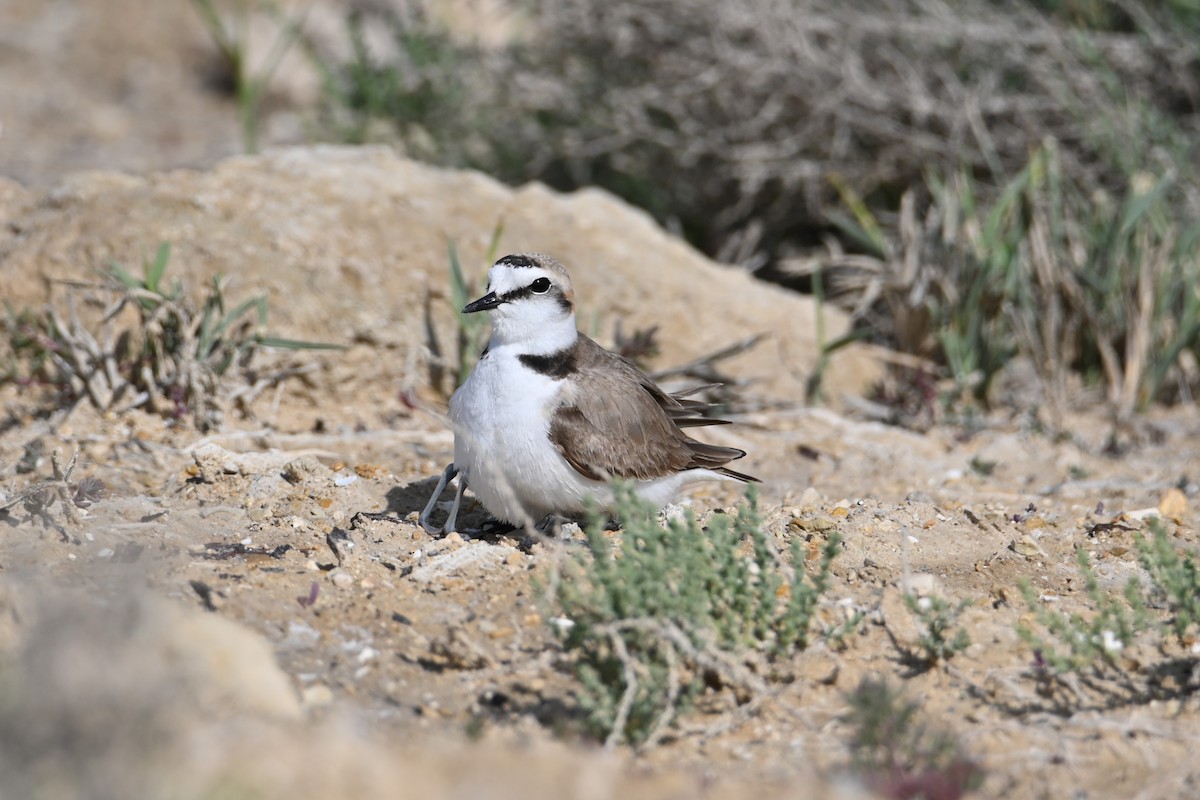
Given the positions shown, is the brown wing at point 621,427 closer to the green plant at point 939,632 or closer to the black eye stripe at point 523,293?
the black eye stripe at point 523,293

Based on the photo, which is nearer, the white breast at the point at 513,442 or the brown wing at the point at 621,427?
the white breast at the point at 513,442

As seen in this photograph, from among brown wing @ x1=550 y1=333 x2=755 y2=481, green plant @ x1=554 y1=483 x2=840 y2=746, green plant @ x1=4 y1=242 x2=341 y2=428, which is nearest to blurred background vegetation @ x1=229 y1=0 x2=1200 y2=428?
brown wing @ x1=550 y1=333 x2=755 y2=481

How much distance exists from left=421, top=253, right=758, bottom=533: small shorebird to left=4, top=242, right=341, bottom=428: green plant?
1.17m

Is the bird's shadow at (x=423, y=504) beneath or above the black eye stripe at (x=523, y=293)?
beneath

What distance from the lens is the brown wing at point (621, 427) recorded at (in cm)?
429

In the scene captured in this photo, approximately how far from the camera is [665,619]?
3.13m

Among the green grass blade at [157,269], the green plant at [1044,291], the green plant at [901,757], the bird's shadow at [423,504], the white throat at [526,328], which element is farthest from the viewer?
the green plant at [1044,291]

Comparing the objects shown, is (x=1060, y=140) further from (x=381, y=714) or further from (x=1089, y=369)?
(x=381, y=714)

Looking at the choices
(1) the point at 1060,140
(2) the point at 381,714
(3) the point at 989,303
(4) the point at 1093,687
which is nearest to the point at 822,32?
(1) the point at 1060,140

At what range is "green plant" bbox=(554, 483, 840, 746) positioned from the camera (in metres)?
3.09

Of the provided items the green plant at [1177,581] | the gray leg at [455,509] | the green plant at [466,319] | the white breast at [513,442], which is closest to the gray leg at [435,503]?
the gray leg at [455,509]

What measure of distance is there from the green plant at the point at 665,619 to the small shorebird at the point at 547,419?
30.6 inches

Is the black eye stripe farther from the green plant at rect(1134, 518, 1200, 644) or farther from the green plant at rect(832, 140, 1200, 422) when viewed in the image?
the green plant at rect(832, 140, 1200, 422)

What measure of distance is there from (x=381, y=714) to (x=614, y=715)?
1.97 ft
